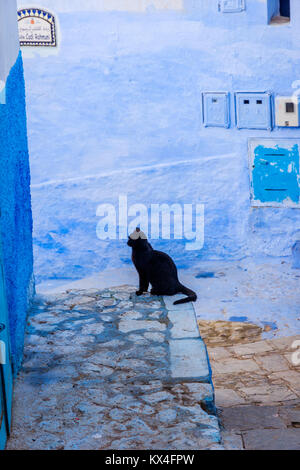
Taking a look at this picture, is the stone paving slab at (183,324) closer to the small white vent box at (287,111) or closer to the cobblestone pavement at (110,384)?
the cobblestone pavement at (110,384)

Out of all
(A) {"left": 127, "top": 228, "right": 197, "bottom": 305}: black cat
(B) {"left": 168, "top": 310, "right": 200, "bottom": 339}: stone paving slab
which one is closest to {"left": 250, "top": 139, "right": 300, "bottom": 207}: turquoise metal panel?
(A) {"left": 127, "top": 228, "right": 197, "bottom": 305}: black cat

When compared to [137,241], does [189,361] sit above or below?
below

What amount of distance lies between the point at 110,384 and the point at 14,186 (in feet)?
5.32

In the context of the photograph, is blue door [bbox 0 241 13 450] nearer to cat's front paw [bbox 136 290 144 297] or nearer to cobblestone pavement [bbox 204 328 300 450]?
cobblestone pavement [bbox 204 328 300 450]

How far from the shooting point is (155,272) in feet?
18.1

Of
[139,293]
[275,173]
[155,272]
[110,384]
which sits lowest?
[110,384]

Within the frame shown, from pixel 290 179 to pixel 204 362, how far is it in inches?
192

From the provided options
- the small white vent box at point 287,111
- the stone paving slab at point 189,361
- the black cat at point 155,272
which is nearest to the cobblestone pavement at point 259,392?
the stone paving slab at point 189,361

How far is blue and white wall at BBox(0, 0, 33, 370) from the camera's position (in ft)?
12.4

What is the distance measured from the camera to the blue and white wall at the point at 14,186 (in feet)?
12.4

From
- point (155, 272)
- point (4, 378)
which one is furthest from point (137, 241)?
point (4, 378)

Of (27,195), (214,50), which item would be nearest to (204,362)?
(27,195)

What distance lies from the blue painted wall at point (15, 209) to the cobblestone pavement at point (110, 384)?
25cm

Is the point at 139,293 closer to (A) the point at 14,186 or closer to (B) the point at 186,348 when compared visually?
(B) the point at 186,348
